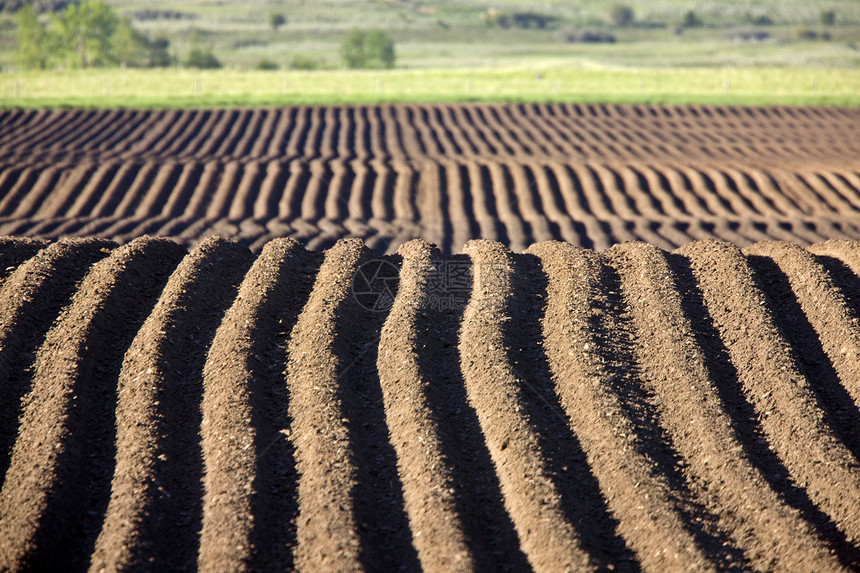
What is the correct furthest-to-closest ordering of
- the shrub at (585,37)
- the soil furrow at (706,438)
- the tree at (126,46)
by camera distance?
the shrub at (585,37) < the tree at (126,46) < the soil furrow at (706,438)

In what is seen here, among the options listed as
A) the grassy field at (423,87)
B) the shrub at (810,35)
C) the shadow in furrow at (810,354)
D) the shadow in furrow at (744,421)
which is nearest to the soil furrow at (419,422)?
the shadow in furrow at (744,421)

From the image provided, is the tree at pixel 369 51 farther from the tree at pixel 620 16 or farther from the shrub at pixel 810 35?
the tree at pixel 620 16

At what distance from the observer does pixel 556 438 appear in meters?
5.11

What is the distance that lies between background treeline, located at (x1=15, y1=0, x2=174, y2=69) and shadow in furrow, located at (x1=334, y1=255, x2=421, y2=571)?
4177 centimetres

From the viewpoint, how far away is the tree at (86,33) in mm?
41188

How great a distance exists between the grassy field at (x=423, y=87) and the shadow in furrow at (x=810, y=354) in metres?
19.3

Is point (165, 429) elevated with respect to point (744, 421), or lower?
elevated

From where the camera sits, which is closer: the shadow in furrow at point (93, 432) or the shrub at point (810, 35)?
the shadow in furrow at point (93, 432)

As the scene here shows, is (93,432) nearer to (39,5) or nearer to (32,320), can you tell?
(32,320)

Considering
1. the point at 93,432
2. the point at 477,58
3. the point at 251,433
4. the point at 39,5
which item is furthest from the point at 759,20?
the point at 93,432

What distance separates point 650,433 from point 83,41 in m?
47.6

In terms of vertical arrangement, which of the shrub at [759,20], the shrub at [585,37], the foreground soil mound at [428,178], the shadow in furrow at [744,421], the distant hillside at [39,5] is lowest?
the shrub at [759,20]

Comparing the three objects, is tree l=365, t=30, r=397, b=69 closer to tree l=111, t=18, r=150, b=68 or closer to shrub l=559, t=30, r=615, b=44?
tree l=111, t=18, r=150, b=68

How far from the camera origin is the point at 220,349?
5906mm
